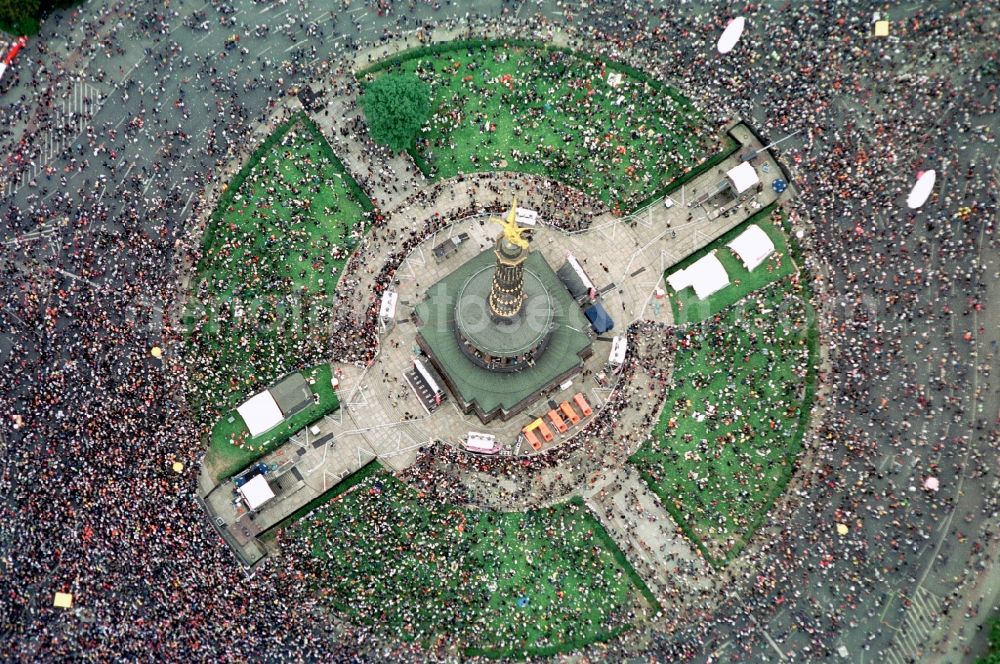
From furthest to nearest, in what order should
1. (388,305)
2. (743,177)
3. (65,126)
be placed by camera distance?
(65,126) < (388,305) < (743,177)

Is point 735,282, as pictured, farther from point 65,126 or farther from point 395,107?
point 65,126

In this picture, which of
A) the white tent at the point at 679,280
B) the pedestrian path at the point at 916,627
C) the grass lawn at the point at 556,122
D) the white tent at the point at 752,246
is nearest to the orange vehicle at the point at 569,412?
the white tent at the point at 679,280

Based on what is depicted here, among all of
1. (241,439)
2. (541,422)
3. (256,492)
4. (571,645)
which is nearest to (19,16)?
(241,439)

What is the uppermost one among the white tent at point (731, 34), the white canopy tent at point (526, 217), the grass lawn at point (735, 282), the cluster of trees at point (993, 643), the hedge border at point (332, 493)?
the white tent at point (731, 34)

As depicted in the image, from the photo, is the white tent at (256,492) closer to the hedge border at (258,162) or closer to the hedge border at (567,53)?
the hedge border at (258,162)

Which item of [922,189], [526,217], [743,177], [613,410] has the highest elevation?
[526,217]

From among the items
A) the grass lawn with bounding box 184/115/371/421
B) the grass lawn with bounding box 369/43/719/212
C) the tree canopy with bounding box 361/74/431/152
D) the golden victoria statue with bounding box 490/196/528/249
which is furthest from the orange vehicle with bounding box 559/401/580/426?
the tree canopy with bounding box 361/74/431/152

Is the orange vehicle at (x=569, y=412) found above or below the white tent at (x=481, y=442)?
below

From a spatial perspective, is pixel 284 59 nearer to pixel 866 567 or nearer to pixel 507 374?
pixel 507 374
